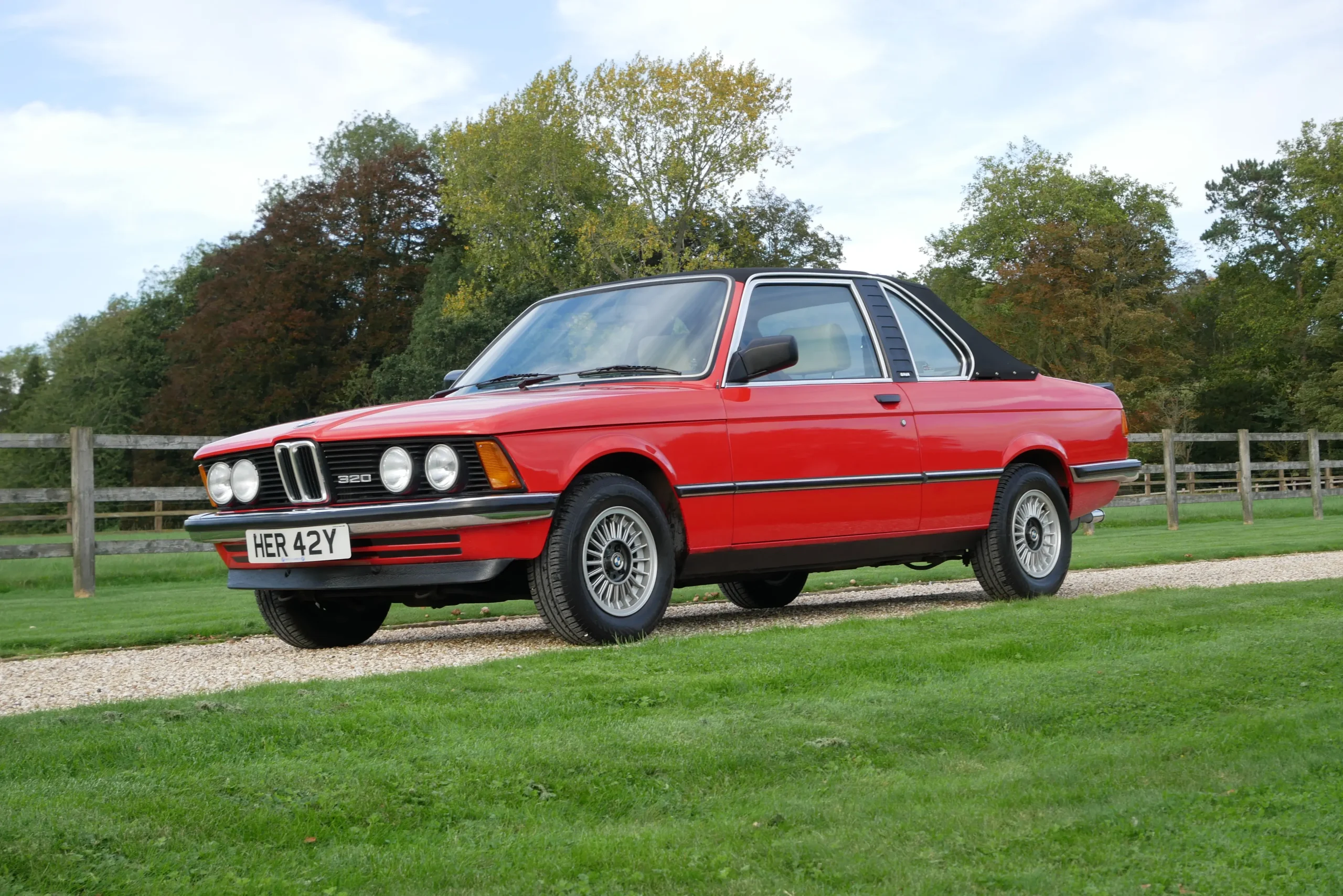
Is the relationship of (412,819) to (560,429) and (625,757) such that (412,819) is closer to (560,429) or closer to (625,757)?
(625,757)

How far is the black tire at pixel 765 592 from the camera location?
32.7 feet

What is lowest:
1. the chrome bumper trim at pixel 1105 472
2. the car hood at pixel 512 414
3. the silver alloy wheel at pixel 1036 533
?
the silver alloy wheel at pixel 1036 533

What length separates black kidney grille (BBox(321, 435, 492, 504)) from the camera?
6.56 meters

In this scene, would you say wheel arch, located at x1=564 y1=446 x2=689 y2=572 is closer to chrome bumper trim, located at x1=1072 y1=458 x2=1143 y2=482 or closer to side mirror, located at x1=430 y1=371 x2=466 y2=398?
side mirror, located at x1=430 y1=371 x2=466 y2=398

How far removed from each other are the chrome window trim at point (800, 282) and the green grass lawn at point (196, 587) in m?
3.17

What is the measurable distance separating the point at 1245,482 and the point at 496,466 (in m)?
20.0

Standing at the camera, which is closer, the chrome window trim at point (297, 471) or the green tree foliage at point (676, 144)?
the chrome window trim at point (297, 471)

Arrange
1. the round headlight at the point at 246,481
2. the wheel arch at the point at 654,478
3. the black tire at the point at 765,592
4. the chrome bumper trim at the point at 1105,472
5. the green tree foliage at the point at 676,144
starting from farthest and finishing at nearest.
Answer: the green tree foliage at the point at 676,144 < the black tire at the point at 765,592 < the chrome bumper trim at the point at 1105,472 < the round headlight at the point at 246,481 < the wheel arch at the point at 654,478

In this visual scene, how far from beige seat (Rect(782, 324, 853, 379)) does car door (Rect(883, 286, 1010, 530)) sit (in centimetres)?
46

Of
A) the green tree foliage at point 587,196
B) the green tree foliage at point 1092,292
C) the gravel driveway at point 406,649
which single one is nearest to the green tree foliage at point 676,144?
the green tree foliage at point 587,196

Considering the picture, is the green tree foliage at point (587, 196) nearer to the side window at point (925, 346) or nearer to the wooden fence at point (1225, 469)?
the wooden fence at point (1225, 469)

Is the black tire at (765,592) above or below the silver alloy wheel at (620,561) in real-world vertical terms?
below

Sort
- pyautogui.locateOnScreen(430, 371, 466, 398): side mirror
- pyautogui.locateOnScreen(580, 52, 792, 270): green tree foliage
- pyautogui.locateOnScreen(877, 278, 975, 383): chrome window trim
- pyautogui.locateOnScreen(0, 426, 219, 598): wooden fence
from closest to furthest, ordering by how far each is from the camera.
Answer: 1. pyautogui.locateOnScreen(430, 371, 466, 398): side mirror
2. pyautogui.locateOnScreen(877, 278, 975, 383): chrome window trim
3. pyautogui.locateOnScreen(0, 426, 219, 598): wooden fence
4. pyautogui.locateOnScreen(580, 52, 792, 270): green tree foliage

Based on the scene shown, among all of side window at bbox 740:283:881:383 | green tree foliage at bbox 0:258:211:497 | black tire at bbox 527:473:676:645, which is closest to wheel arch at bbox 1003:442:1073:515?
side window at bbox 740:283:881:383
